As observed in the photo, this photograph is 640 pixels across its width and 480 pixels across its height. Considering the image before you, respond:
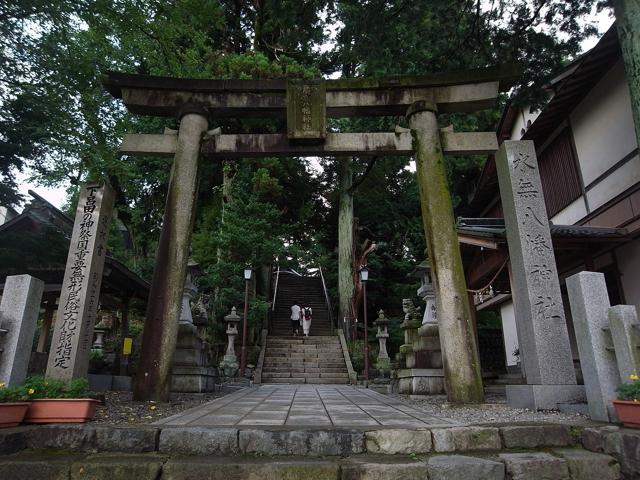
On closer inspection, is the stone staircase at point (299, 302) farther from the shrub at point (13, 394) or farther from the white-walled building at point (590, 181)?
the shrub at point (13, 394)

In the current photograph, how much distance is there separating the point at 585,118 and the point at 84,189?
11.3 meters

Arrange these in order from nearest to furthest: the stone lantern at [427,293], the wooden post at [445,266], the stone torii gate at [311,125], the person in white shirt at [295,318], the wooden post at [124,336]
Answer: the wooden post at [445,266], the stone torii gate at [311,125], the stone lantern at [427,293], the wooden post at [124,336], the person in white shirt at [295,318]

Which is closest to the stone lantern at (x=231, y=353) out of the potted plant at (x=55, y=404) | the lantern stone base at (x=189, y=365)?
the lantern stone base at (x=189, y=365)

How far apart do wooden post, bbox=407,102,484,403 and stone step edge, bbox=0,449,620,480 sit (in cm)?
258

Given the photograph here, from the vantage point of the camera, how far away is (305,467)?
3000 millimetres

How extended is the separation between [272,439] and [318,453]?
0.40 meters

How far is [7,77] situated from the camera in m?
8.66

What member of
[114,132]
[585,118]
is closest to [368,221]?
[585,118]

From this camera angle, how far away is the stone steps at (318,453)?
2.99m

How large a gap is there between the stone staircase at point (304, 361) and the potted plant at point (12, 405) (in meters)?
11.0

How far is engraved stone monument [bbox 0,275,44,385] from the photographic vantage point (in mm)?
4441

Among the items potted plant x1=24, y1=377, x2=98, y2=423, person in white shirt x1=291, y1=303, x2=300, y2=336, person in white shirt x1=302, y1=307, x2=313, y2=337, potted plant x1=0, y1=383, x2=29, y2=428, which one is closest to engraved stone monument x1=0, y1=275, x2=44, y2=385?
potted plant x1=24, y1=377, x2=98, y2=423

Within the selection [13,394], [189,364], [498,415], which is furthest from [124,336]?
[498,415]

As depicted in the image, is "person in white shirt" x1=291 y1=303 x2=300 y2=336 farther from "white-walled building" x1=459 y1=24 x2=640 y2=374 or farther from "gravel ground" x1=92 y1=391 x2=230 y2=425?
"gravel ground" x1=92 y1=391 x2=230 y2=425
